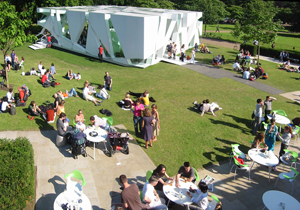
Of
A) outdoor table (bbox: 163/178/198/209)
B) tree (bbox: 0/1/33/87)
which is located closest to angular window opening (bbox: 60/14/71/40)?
tree (bbox: 0/1/33/87)

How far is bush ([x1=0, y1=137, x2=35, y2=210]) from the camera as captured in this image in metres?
5.57

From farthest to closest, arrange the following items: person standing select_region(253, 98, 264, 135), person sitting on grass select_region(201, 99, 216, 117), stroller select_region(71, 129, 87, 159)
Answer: person sitting on grass select_region(201, 99, 216, 117)
person standing select_region(253, 98, 264, 135)
stroller select_region(71, 129, 87, 159)

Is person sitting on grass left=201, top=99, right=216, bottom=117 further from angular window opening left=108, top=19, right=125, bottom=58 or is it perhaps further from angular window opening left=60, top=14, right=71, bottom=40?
angular window opening left=60, top=14, right=71, bottom=40

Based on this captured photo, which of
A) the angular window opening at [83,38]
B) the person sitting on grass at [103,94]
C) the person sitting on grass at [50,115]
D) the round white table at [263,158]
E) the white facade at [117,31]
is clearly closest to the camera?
the round white table at [263,158]

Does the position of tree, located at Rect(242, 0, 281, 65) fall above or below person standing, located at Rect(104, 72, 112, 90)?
above

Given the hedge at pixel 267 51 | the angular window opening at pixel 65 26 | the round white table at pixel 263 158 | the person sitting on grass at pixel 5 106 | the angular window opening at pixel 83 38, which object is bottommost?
the round white table at pixel 263 158

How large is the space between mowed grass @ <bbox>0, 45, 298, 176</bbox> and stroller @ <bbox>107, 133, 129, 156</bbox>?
97 centimetres

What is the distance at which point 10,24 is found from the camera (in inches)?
511

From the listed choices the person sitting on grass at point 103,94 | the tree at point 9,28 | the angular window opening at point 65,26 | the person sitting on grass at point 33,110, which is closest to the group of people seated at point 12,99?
the person sitting on grass at point 33,110

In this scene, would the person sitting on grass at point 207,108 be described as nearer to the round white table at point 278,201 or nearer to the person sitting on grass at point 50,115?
the round white table at point 278,201

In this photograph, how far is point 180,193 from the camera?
20.7 ft

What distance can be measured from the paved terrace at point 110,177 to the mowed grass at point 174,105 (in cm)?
81

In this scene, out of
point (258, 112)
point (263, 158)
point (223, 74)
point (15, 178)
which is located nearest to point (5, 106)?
point (15, 178)

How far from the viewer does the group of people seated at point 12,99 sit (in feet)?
36.7
